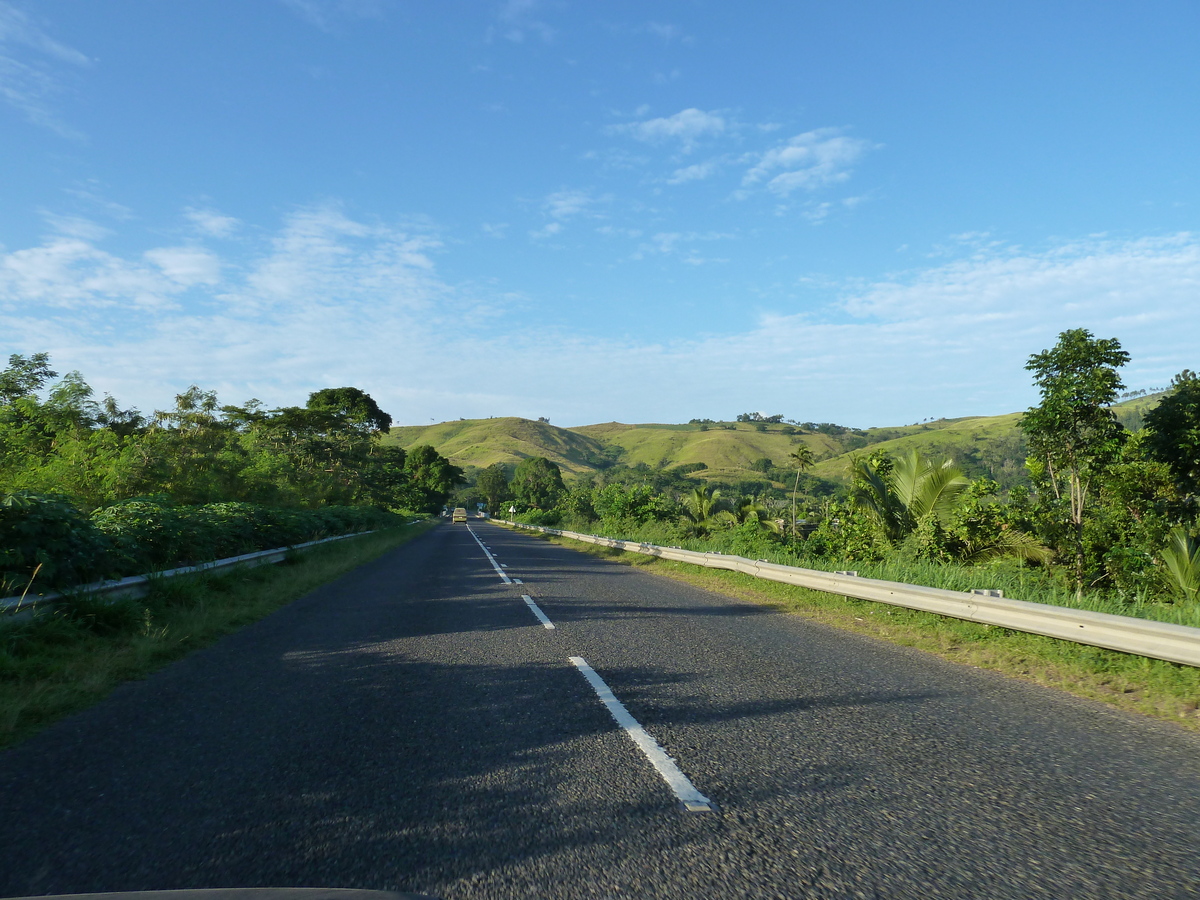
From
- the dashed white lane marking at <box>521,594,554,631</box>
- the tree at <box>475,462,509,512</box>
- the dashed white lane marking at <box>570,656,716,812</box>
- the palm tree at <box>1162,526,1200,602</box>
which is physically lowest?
the tree at <box>475,462,509,512</box>

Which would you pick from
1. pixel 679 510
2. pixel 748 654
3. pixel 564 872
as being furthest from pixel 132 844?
pixel 679 510

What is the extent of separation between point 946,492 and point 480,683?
38.8ft

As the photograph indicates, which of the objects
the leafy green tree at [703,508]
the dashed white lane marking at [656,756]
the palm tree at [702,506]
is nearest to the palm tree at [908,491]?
the dashed white lane marking at [656,756]

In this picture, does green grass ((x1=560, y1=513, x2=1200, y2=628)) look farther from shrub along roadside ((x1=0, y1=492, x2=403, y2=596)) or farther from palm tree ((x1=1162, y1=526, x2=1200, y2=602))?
shrub along roadside ((x1=0, y1=492, x2=403, y2=596))

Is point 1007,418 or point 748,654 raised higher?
point 1007,418

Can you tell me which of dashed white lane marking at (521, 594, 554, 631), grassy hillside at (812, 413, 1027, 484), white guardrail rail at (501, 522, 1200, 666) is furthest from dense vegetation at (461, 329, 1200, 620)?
grassy hillside at (812, 413, 1027, 484)

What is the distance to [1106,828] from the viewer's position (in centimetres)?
298

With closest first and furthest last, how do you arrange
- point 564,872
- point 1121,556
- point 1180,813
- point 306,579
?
point 564,872
point 1180,813
point 1121,556
point 306,579

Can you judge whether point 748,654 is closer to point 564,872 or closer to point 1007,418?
point 564,872

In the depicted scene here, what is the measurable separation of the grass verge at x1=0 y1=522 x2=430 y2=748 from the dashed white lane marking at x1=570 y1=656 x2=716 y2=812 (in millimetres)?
3804

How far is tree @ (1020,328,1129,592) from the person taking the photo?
13.7 m

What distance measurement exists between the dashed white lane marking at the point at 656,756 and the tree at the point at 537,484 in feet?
311

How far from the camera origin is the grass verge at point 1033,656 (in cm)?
499

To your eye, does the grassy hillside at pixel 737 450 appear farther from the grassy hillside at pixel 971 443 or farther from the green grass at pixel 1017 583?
the green grass at pixel 1017 583
